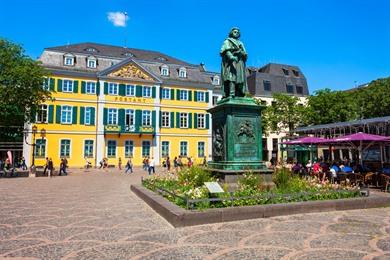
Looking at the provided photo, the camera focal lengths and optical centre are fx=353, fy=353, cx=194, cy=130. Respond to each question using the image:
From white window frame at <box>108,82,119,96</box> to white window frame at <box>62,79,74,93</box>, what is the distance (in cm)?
395

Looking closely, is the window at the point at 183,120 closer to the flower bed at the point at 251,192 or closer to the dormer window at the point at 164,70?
the dormer window at the point at 164,70

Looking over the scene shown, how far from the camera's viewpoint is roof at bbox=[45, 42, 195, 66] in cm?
4221

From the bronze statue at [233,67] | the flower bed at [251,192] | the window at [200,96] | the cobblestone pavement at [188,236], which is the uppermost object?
A: the window at [200,96]

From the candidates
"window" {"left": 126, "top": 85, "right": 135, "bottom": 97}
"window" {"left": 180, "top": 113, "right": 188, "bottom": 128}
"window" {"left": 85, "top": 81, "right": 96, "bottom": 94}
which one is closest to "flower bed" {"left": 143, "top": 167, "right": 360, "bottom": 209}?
"window" {"left": 85, "top": 81, "right": 96, "bottom": 94}

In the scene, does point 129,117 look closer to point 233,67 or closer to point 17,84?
point 17,84

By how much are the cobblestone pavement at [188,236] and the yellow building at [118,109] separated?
1161 inches

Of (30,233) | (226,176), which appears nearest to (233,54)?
(226,176)

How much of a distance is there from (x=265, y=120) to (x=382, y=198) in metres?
33.5

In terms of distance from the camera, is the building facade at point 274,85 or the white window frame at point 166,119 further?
the building facade at point 274,85

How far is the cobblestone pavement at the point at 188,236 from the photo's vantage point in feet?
17.4

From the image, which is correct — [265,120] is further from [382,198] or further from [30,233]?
[30,233]

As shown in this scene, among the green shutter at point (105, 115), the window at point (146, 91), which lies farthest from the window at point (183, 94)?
the green shutter at point (105, 115)

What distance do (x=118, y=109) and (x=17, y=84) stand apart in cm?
1514

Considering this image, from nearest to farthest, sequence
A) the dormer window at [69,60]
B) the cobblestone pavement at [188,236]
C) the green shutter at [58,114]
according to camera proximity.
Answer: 1. the cobblestone pavement at [188,236]
2. the green shutter at [58,114]
3. the dormer window at [69,60]
